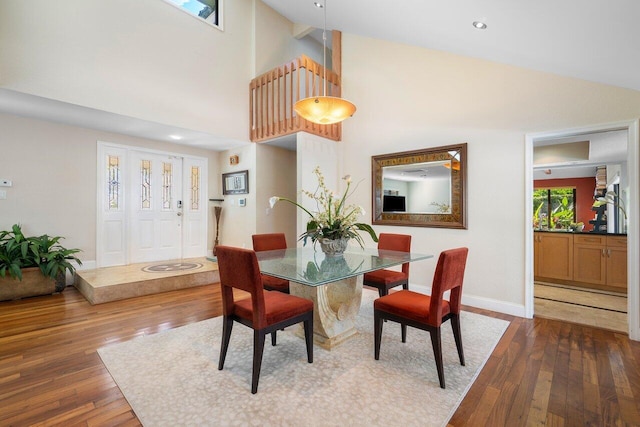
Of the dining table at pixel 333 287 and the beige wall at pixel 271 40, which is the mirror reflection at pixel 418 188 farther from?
the beige wall at pixel 271 40

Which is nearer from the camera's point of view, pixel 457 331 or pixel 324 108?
pixel 457 331

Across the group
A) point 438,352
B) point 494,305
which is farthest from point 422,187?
point 438,352

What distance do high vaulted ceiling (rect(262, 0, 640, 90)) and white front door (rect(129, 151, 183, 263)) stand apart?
3924mm

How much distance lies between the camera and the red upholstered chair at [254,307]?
180 cm

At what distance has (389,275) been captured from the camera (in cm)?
296

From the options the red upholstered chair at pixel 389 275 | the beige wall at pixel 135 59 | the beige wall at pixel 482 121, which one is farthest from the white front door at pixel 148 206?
the red upholstered chair at pixel 389 275

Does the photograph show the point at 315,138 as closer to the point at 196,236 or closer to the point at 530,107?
the point at 530,107

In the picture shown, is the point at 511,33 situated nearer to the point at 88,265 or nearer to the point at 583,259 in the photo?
the point at 583,259

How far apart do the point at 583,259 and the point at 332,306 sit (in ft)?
13.3

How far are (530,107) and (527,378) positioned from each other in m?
2.66

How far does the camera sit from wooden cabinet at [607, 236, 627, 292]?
3.86 meters

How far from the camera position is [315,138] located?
445 centimetres

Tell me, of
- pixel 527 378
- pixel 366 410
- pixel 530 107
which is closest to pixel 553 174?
pixel 530 107

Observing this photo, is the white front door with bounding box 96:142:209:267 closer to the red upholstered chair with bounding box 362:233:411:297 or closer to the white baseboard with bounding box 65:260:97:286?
the white baseboard with bounding box 65:260:97:286
